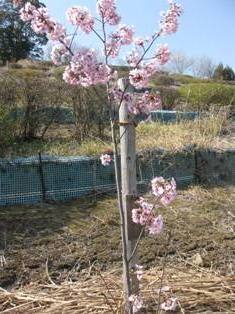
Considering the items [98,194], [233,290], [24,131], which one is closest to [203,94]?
[24,131]

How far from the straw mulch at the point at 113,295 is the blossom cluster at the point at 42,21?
1.41 metres

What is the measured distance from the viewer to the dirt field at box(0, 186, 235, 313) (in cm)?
405

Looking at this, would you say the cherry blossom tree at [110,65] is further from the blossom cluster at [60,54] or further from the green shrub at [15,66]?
the green shrub at [15,66]

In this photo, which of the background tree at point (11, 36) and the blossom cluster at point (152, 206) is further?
the background tree at point (11, 36)

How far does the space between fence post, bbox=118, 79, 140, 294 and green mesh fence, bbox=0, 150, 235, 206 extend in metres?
2.49

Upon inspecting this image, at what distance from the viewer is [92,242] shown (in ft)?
15.0

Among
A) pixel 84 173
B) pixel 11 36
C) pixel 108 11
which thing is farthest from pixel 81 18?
pixel 11 36

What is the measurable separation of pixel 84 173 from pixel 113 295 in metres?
2.55

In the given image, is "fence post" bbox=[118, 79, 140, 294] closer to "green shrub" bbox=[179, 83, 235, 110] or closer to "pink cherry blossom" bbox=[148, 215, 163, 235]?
"pink cherry blossom" bbox=[148, 215, 163, 235]

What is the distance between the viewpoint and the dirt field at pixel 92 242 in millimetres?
4051

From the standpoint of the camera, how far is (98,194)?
5.86 meters

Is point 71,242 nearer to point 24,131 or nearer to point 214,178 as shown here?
point 214,178

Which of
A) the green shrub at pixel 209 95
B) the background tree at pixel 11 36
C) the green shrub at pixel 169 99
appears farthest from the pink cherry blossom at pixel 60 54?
the background tree at pixel 11 36

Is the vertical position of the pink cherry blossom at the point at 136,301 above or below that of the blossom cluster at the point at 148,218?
below
